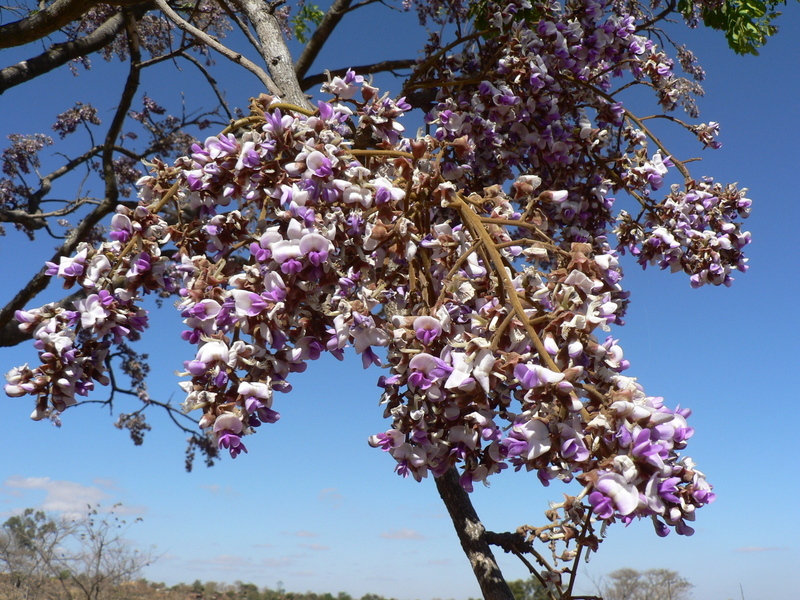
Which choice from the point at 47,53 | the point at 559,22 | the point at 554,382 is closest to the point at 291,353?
the point at 554,382

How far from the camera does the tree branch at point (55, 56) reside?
4945mm

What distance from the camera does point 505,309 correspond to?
1466 mm

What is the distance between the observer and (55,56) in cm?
526

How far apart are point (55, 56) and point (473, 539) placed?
5.23 meters

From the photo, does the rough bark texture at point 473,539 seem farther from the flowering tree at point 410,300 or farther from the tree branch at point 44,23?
the tree branch at point 44,23

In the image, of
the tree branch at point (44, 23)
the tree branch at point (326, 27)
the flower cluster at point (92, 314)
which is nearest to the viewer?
the flower cluster at point (92, 314)

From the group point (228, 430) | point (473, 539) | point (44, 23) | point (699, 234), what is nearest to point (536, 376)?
point (228, 430)

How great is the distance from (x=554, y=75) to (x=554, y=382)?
2.44 meters

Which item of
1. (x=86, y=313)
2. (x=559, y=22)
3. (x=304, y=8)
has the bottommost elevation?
(x=86, y=313)

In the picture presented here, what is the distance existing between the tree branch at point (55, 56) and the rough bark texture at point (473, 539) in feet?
15.5

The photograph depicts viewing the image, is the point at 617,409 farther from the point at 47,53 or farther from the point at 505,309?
the point at 47,53

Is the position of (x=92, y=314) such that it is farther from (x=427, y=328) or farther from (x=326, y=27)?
Answer: (x=326, y=27)

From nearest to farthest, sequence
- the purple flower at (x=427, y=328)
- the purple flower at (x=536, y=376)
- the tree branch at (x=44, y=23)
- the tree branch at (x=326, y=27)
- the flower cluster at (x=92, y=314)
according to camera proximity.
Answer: the purple flower at (x=536, y=376)
the purple flower at (x=427, y=328)
the flower cluster at (x=92, y=314)
the tree branch at (x=44, y=23)
the tree branch at (x=326, y=27)

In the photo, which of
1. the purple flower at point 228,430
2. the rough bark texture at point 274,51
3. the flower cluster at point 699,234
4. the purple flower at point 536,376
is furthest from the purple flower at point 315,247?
the flower cluster at point 699,234
